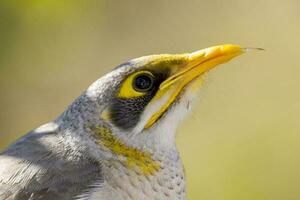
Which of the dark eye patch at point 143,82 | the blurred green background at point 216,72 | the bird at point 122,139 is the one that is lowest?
the blurred green background at point 216,72

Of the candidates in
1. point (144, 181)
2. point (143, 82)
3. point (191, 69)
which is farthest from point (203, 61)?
→ point (144, 181)

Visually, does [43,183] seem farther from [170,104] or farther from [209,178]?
[209,178]

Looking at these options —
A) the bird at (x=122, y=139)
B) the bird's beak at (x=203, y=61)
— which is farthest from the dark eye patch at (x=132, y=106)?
the bird's beak at (x=203, y=61)

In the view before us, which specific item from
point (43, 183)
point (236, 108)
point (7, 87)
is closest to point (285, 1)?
point (236, 108)

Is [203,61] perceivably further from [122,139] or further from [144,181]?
[144,181]

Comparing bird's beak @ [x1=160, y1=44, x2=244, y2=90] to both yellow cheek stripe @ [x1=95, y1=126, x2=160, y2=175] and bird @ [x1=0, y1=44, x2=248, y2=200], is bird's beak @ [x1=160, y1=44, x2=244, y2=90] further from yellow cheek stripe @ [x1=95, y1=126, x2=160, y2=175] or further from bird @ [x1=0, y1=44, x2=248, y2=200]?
yellow cheek stripe @ [x1=95, y1=126, x2=160, y2=175]

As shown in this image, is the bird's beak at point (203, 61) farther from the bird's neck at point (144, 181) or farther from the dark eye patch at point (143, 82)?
the bird's neck at point (144, 181)

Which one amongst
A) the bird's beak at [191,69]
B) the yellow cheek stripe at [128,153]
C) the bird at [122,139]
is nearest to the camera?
the bird at [122,139]
